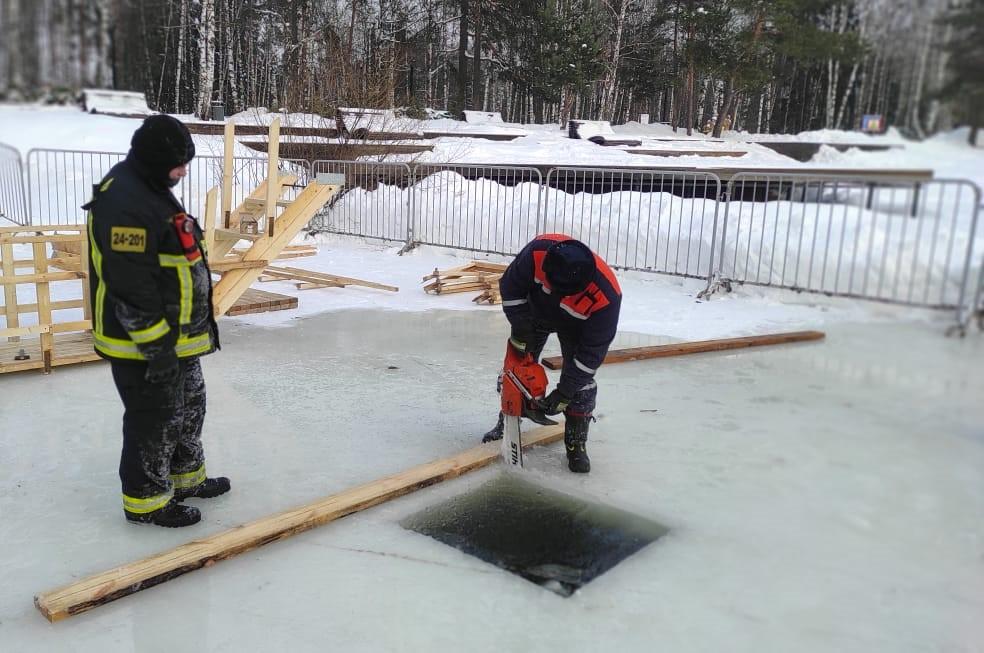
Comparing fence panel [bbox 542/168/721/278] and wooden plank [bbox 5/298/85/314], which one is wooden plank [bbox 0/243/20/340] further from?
fence panel [bbox 542/168/721/278]

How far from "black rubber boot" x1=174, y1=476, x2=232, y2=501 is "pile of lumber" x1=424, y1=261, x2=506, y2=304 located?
4978mm

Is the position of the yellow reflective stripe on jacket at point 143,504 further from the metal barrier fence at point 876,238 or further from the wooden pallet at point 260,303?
the wooden pallet at point 260,303

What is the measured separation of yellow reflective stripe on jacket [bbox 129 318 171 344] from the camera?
9.18 ft

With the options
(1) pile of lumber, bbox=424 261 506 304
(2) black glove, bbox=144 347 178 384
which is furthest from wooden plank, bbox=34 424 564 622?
(1) pile of lumber, bbox=424 261 506 304

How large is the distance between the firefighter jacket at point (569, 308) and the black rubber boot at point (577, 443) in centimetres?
26

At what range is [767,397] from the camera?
1.28 meters

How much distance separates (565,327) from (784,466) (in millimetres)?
2659

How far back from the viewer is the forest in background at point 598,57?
34.0 inches

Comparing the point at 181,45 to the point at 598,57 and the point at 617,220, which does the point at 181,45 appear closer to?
the point at 598,57

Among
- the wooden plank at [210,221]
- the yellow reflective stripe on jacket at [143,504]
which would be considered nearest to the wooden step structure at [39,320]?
the wooden plank at [210,221]

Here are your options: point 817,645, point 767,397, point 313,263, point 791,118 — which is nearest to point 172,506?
point 817,645

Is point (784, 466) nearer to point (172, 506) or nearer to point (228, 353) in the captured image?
point (172, 506)

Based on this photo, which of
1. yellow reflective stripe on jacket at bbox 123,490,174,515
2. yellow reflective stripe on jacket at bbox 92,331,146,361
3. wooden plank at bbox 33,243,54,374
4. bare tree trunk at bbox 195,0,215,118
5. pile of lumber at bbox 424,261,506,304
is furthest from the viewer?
pile of lumber at bbox 424,261,506,304

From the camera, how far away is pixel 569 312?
3539mm
